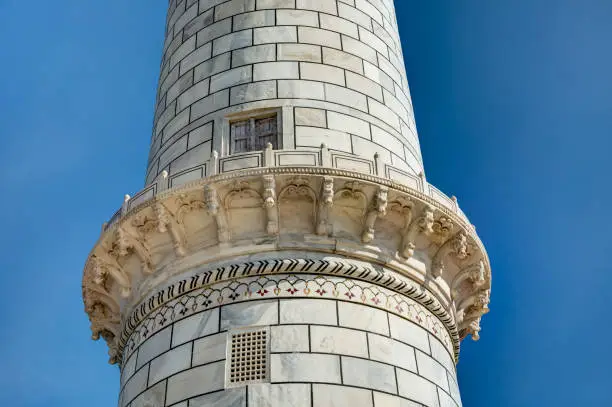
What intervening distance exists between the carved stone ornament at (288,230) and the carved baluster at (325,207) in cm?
2

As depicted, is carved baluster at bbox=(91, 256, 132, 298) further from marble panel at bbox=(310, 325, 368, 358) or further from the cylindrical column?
marble panel at bbox=(310, 325, 368, 358)

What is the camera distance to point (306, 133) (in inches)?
581

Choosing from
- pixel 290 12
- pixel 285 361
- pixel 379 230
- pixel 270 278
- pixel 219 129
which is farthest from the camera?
pixel 290 12

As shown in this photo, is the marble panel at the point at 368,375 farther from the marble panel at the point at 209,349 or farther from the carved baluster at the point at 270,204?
the carved baluster at the point at 270,204

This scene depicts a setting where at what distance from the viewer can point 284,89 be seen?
603 inches

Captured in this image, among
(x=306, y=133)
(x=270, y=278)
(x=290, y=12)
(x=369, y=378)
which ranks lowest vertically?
(x=369, y=378)

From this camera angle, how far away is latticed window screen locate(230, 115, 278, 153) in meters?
15.0

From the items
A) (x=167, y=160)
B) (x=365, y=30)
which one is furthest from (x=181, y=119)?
(x=365, y=30)

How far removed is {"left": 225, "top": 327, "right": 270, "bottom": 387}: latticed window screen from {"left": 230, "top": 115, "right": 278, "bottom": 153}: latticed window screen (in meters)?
3.67

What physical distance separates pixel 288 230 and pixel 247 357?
2336mm

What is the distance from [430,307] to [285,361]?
3.14 m

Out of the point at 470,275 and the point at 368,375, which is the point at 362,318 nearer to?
the point at 368,375

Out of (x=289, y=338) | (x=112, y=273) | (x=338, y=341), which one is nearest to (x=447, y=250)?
(x=338, y=341)

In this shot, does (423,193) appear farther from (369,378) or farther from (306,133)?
(369,378)
